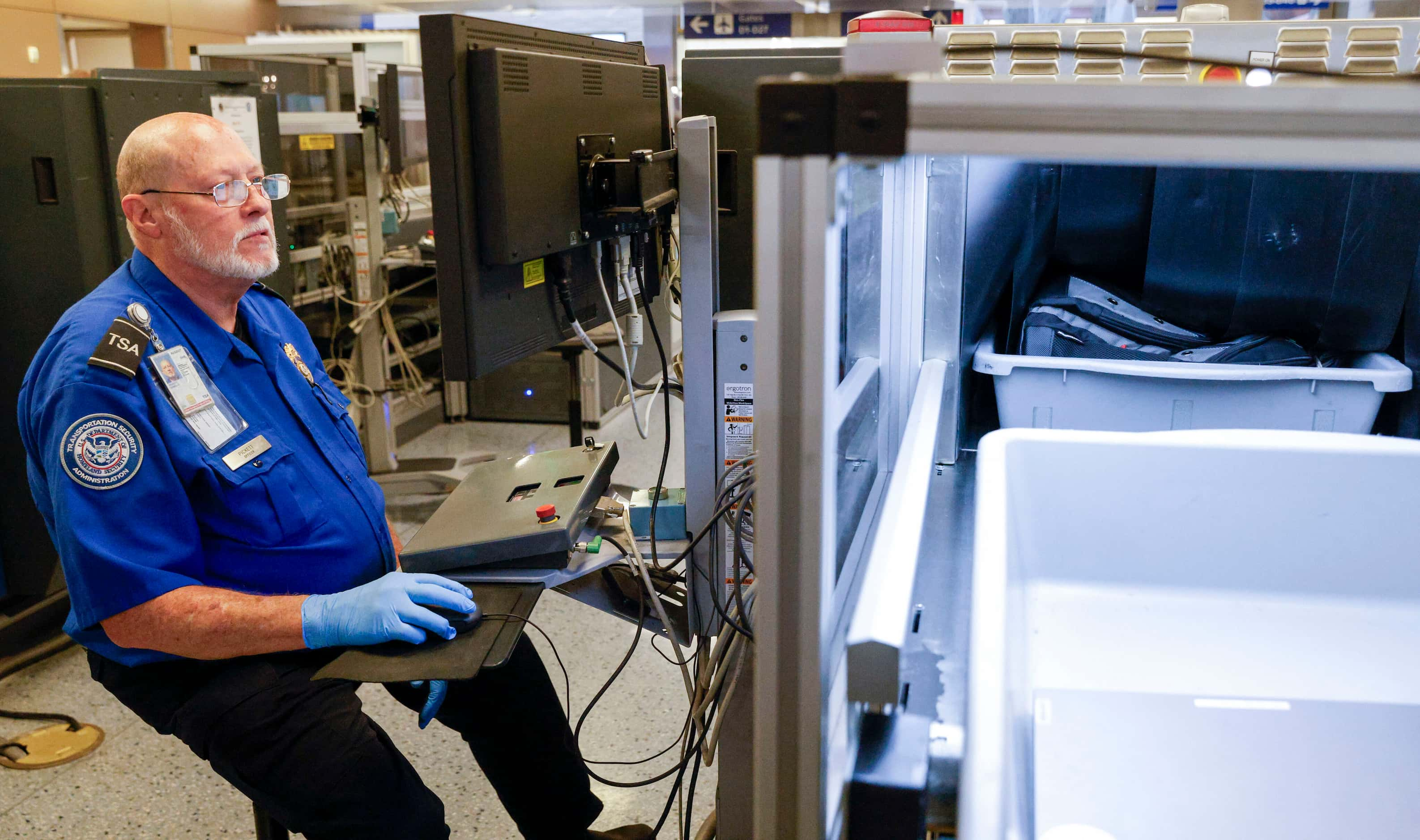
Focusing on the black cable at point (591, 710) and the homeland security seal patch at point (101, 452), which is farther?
the black cable at point (591, 710)

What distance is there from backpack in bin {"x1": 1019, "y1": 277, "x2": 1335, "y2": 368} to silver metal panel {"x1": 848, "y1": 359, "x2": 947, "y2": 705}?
1.77 feet

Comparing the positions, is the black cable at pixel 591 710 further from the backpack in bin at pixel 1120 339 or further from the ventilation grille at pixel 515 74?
the backpack in bin at pixel 1120 339

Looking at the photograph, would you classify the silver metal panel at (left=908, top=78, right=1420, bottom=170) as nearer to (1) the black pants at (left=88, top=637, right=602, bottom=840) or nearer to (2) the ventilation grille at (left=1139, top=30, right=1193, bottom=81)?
(2) the ventilation grille at (left=1139, top=30, right=1193, bottom=81)

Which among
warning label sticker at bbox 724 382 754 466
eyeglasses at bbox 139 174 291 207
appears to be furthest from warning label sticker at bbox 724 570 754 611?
eyeglasses at bbox 139 174 291 207

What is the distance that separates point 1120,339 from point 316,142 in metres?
2.96

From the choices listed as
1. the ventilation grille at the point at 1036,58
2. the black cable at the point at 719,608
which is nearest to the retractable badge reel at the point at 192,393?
the black cable at the point at 719,608

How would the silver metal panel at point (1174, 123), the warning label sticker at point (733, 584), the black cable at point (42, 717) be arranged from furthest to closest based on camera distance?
the black cable at point (42, 717) < the warning label sticker at point (733, 584) < the silver metal panel at point (1174, 123)

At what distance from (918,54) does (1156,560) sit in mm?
779

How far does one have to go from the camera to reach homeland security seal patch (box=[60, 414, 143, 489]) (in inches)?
50.2

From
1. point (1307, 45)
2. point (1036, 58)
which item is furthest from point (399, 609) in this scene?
point (1307, 45)

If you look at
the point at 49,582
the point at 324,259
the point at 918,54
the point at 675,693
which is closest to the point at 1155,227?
the point at 918,54

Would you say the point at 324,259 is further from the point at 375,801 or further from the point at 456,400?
the point at 375,801

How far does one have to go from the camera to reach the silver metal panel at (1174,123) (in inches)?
19.9

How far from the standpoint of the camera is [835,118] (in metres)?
0.56
